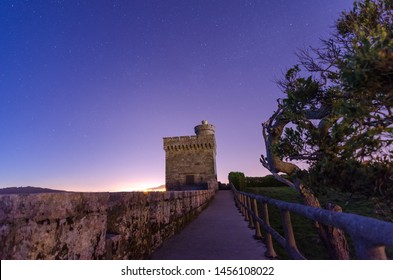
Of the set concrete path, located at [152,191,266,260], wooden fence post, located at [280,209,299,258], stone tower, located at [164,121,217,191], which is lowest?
concrete path, located at [152,191,266,260]

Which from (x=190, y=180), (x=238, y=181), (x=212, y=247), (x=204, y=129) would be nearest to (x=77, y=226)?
(x=212, y=247)

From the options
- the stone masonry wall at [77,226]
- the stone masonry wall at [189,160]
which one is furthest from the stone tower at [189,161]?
the stone masonry wall at [77,226]

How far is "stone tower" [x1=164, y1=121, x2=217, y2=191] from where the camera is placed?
33312 mm

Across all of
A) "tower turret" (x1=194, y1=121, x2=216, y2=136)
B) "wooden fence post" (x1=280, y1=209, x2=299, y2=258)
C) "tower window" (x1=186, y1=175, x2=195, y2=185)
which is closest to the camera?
"wooden fence post" (x1=280, y1=209, x2=299, y2=258)

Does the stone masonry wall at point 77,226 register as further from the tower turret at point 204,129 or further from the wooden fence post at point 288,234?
the tower turret at point 204,129

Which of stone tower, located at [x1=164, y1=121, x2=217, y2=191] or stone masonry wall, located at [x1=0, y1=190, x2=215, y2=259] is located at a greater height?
stone tower, located at [x1=164, y1=121, x2=217, y2=191]

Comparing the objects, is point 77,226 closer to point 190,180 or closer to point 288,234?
point 288,234

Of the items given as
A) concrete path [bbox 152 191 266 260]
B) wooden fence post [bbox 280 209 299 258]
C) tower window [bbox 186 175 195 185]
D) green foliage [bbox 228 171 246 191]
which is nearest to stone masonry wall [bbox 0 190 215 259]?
concrete path [bbox 152 191 266 260]

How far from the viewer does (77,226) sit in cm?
203

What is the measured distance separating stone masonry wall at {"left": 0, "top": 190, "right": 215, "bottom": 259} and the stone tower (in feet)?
96.1

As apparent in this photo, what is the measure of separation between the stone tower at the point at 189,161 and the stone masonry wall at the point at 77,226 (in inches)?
1153

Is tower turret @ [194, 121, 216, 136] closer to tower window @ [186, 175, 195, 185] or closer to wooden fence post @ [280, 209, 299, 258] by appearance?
tower window @ [186, 175, 195, 185]

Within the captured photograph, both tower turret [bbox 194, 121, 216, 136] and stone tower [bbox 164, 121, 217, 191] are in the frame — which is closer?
stone tower [bbox 164, 121, 217, 191]
